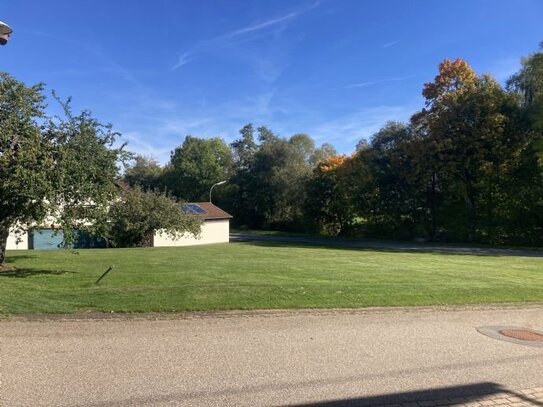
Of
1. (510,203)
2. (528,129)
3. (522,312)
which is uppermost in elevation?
(528,129)

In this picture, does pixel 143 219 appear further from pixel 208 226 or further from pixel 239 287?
pixel 239 287

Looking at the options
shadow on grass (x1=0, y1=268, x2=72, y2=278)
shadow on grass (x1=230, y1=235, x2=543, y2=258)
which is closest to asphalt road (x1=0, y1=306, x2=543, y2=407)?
shadow on grass (x1=0, y1=268, x2=72, y2=278)

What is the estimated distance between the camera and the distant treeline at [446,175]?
37344mm

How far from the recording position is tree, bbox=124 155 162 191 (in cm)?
9150

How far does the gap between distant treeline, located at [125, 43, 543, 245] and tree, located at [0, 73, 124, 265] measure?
29.1 meters

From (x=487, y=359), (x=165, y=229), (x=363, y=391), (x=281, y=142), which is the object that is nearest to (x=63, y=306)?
(x=363, y=391)

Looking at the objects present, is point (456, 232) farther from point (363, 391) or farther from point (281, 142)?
point (363, 391)

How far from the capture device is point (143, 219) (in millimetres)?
32375

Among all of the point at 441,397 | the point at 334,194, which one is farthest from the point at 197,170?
the point at 441,397

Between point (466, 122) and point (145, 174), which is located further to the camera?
point (145, 174)

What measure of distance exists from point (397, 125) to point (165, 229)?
2546 cm

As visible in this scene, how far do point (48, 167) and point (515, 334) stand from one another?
11.2 meters

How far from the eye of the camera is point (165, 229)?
110 ft

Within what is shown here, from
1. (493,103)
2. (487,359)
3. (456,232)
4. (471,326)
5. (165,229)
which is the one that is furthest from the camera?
(456,232)
